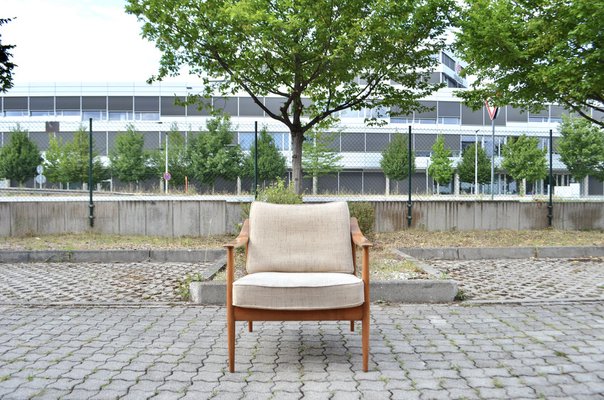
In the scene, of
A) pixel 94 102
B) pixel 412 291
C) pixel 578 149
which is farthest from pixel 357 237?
pixel 94 102

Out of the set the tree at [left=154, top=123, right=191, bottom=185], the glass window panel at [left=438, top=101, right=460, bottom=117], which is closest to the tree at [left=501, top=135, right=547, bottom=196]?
the glass window panel at [left=438, top=101, right=460, bottom=117]

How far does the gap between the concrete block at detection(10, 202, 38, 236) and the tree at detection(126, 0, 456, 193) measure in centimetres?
382

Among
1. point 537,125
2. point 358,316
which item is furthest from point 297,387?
point 537,125

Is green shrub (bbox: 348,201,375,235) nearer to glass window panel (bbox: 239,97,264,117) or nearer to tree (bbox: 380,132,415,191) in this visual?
tree (bbox: 380,132,415,191)

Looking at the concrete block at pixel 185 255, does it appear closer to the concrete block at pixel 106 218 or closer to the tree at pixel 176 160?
the concrete block at pixel 106 218

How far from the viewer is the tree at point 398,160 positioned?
563 inches

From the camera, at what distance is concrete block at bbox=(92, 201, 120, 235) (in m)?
10.8

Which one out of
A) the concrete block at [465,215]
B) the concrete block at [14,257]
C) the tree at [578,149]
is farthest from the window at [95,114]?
the concrete block at [465,215]

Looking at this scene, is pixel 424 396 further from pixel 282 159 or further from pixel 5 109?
pixel 5 109

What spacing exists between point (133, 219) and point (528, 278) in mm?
7730

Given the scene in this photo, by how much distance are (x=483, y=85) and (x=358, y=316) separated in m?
10.8

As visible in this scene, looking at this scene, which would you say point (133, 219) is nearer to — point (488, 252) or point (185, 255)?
point (185, 255)

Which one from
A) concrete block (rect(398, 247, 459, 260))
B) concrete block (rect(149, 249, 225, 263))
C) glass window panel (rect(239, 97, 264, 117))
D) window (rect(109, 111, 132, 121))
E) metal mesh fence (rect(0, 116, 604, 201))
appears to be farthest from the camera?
window (rect(109, 111, 132, 121))

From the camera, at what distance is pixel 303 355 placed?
3.78 m
